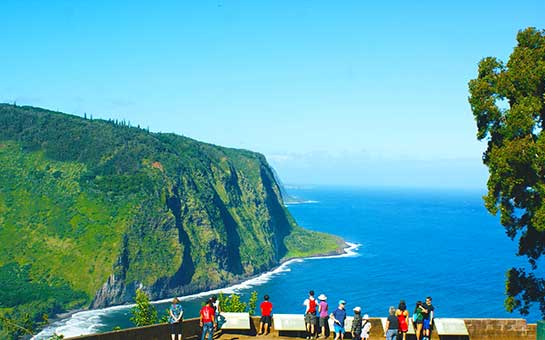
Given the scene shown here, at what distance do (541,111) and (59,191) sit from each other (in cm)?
17854

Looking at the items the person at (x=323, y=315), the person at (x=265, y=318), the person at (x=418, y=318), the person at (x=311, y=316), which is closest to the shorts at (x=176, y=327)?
the person at (x=265, y=318)

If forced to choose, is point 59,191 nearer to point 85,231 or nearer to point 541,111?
point 85,231

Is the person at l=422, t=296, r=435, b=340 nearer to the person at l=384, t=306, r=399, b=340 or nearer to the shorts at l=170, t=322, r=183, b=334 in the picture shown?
the person at l=384, t=306, r=399, b=340

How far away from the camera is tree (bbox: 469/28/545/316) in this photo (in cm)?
2295

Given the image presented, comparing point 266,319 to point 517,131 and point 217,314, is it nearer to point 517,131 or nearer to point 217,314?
point 217,314

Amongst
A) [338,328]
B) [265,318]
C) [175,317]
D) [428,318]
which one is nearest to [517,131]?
[428,318]

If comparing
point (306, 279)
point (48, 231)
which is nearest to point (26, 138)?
point (48, 231)

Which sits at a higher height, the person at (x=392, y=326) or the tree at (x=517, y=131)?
the tree at (x=517, y=131)

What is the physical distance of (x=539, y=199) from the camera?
23.4 metres

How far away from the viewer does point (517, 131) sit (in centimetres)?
2370

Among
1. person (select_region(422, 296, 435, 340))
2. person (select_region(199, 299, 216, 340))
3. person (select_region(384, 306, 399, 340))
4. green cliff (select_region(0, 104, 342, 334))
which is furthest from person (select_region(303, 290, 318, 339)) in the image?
green cliff (select_region(0, 104, 342, 334))

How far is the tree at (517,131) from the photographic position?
75.3 feet

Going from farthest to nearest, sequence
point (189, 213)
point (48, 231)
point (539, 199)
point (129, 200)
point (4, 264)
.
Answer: point (189, 213) → point (129, 200) → point (48, 231) → point (4, 264) → point (539, 199)

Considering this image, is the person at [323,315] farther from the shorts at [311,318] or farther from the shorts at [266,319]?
the shorts at [266,319]
